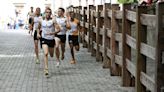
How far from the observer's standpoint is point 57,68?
595 inches

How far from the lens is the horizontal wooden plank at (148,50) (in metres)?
8.25

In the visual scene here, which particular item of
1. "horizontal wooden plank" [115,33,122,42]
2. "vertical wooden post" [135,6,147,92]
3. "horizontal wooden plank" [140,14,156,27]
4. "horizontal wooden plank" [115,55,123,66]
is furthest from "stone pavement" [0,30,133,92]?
"horizontal wooden plank" [140,14,156,27]

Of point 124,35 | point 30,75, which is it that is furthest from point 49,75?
point 124,35

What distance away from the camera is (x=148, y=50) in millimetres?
8680

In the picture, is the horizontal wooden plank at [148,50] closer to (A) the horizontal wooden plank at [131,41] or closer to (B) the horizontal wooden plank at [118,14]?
(A) the horizontal wooden plank at [131,41]

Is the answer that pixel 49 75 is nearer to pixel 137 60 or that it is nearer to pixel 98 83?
pixel 98 83

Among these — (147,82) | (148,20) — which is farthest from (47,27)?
(147,82)

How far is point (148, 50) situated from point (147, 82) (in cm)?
55

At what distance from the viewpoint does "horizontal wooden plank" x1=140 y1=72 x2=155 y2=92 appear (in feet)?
27.0

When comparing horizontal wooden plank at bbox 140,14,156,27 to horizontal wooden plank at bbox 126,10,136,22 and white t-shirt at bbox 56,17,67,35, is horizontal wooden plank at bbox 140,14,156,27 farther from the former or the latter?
white t-shirt at bbox 56,17,67,35

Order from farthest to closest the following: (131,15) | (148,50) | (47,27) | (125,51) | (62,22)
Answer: (62,22), (47,27), (125,51), (131,15), (148,50)

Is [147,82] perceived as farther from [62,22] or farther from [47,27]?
[62,22]

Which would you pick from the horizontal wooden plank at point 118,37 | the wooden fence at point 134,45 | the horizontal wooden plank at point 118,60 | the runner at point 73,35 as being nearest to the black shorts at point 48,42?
the wooden fence at point 134,45

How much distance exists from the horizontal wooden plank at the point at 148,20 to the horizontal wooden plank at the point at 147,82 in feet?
3.01
